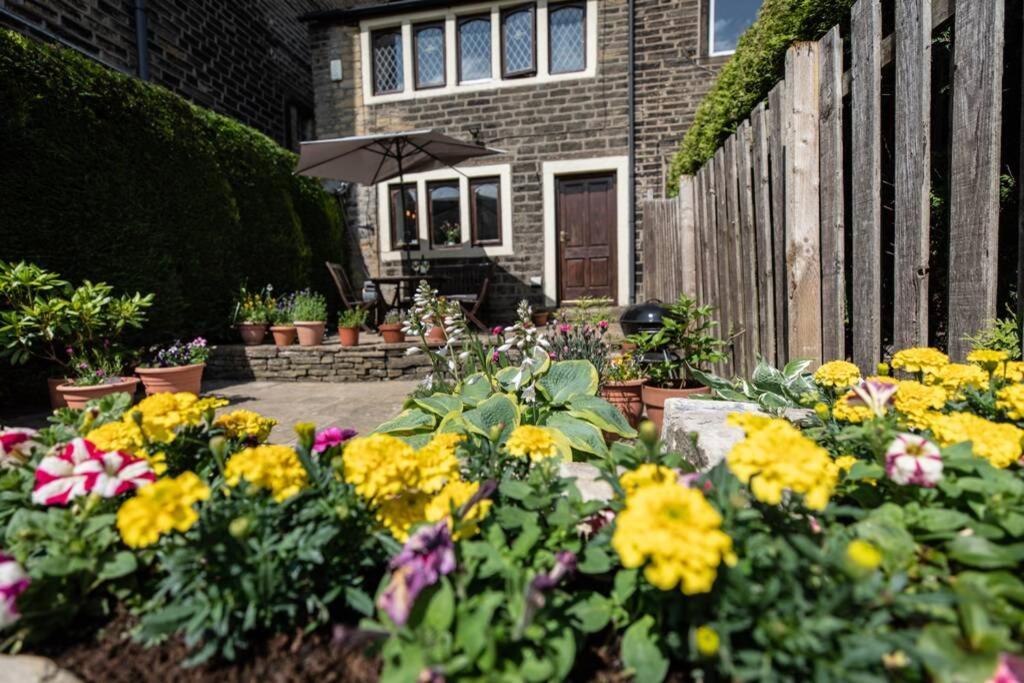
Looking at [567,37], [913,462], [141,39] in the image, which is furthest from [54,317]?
[567,37]

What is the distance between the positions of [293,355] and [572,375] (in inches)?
154

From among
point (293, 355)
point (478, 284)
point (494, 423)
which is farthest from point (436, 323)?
point (478, 284)

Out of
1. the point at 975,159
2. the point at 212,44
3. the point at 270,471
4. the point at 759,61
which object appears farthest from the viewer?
the point at 212,44

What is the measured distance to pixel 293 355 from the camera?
17.0ft

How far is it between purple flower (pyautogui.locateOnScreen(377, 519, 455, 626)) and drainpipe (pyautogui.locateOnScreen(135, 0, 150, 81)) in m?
7.63

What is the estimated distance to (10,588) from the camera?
754 mm

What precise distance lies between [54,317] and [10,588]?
11.0 ft

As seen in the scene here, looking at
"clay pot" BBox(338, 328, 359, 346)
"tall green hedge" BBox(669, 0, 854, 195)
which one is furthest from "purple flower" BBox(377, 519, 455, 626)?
"clay pot" BBox(338, 328, 359, 346)

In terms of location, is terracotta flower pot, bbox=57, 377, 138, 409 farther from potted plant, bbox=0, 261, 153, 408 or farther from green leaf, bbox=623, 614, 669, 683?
green leaf, bbox=623, 614, 669, 683

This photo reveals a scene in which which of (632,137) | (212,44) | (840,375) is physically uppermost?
(212,44)

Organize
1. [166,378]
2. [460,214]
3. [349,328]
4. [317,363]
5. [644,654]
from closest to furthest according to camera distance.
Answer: [644,654]
[166,378]
[349,328]
[317,363]
[460,214]

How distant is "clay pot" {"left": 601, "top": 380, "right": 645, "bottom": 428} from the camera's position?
2.78 m

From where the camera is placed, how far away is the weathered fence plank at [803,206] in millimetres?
2021

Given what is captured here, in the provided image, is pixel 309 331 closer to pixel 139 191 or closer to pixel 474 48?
pixel 139 191
